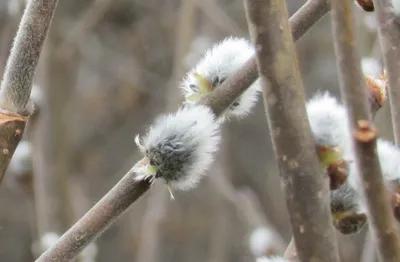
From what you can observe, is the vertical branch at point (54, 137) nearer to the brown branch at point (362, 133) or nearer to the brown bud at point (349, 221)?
the brown bud at point (349, 221)

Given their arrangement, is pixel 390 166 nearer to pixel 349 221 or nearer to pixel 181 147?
pixel 349 221

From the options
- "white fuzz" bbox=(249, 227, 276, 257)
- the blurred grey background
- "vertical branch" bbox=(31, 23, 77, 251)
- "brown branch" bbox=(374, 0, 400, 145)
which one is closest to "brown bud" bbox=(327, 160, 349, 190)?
"brown branch" bbox=(374, 0, 400, 145)

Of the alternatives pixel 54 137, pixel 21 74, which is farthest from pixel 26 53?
pixel 54 137

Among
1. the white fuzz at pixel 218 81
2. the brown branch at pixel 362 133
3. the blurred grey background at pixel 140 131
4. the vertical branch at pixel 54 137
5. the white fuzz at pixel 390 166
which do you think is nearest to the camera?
the brown branch at pixel 362 133

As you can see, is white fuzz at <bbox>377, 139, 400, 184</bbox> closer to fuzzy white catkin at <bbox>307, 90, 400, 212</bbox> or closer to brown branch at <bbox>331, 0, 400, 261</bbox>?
fuzzy white catkin at <bbox>307, 90, 400, 212</bbox>

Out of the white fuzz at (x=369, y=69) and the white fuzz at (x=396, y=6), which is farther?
the white fuzz at (x=369, y=69)

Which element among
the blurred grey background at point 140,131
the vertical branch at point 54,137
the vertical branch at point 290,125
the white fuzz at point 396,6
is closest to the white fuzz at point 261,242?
the vertical branch at point 54,137

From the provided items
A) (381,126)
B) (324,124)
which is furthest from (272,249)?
(324,124)
